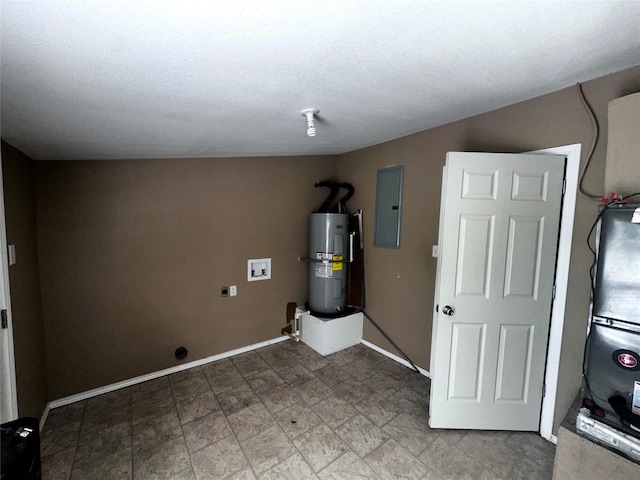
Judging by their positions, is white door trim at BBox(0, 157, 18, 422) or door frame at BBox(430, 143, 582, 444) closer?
white door trim at BBox(0, 157, 18, 422)

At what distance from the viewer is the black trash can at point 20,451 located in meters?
0.82

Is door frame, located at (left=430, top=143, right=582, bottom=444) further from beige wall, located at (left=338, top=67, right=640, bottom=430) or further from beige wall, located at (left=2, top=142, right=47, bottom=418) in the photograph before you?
beige wall, located at (left=2, top=142, right=47, bottom=418)

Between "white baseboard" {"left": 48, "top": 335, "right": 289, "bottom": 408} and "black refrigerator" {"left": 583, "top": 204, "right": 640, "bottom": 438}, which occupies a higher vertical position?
"black refrigerator" {"left": 583, "top": 204, "right": 640, "bottom": 438}

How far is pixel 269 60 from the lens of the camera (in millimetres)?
1071

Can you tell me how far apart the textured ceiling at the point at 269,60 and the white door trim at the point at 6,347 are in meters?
0.58

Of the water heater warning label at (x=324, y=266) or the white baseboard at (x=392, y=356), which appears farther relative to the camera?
the water heater warning label at (x=324, y=266)

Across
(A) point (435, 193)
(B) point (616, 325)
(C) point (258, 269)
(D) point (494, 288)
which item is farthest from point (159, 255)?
(B) point (616, 325)

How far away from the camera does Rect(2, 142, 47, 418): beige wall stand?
165 centimetres

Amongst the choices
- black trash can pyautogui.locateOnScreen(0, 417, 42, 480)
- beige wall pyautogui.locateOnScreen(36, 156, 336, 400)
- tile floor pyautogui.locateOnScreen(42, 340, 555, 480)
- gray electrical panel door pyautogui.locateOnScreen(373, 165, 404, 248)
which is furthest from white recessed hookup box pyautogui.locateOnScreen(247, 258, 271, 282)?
black trash can pyautogui.locateOnScreen(0, 417, 42, 480)

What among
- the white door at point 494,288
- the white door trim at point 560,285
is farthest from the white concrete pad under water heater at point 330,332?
the white door trim at point 560,285

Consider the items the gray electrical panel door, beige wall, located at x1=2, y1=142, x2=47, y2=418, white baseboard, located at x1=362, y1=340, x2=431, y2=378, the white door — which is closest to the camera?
beige wall, located at x1=2, y1=142, x2=47, y2=418

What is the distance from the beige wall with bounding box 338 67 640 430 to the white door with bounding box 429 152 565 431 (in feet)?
0.46

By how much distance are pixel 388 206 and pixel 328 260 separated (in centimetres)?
90

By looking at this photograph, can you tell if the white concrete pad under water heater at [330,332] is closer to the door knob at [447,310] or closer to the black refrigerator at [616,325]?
the door knob at [447,310]
